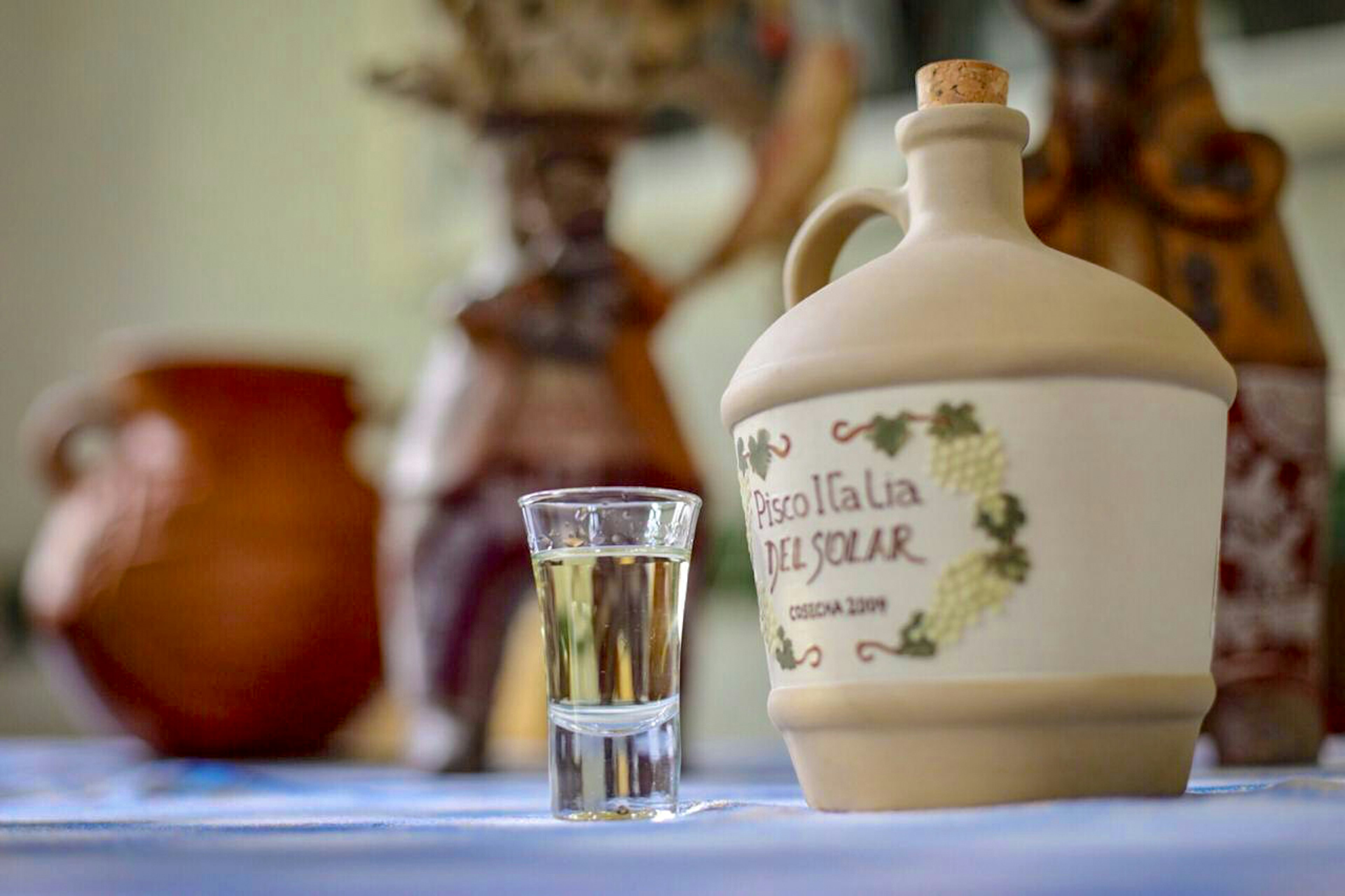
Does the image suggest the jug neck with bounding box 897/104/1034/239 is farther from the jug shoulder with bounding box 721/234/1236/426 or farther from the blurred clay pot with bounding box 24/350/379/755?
the blurred clay pot with bounding box 24/350/379/755

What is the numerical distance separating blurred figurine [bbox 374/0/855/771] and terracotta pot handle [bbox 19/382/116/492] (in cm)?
37

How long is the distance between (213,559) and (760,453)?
0.68 m

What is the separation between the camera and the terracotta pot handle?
43.6 inches

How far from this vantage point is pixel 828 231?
46 cm

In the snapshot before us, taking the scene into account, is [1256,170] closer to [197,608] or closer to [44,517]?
[197,608]

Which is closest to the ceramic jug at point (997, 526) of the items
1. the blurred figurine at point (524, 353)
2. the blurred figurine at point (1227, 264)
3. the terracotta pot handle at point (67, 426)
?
the blurred figurine at point (1227, 264)

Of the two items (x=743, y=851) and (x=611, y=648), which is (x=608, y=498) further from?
(x=743, y=851)

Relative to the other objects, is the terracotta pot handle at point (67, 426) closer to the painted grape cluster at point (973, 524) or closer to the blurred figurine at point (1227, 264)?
the blurred figurine at point (1227, 264)

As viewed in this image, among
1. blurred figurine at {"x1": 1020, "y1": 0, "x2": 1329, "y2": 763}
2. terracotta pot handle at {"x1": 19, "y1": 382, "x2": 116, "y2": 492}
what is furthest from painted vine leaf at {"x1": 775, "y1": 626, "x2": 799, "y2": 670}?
terracotta pot handle at {"x1": 19, "y1": 382, "x2": 116, "y2": 492}

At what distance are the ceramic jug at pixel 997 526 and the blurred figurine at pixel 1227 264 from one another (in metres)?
0.22

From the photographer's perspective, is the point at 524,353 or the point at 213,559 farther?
the point at 213,559

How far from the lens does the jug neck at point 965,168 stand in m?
0.42

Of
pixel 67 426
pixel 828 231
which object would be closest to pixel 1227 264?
pixel 828 231

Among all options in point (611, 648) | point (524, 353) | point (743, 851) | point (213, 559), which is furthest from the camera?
point (213, 559)
